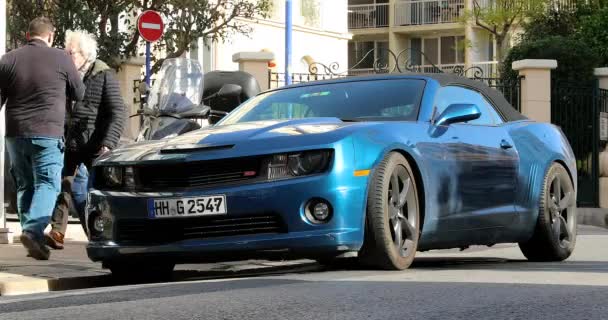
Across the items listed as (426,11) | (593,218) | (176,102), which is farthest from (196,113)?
(426,11)

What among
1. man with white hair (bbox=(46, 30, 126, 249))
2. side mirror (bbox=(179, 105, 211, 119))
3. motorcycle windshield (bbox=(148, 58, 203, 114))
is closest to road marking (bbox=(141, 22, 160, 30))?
motorcycle windshield (bbox=(148, 58, 203, 114))

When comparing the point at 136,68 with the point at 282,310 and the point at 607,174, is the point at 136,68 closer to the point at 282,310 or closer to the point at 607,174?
the point at 607,174

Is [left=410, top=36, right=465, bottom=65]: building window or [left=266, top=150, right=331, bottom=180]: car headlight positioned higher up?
[left=410, top=36, right=465, bottom=65]: building window

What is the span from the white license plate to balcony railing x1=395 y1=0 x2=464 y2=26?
4787 cm

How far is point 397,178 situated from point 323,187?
2.10 ft

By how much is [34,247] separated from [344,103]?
236 cm

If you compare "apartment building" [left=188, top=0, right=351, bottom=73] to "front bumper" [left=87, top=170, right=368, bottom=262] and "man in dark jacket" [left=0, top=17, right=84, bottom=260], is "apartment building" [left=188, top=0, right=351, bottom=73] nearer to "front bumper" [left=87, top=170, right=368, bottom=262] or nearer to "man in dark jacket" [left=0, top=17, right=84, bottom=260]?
"man in dark jacket" [left=0, top=17, right=84, bottom=260]

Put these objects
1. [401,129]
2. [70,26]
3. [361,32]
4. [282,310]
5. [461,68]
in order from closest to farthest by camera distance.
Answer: [282,310] < [401,129] < [461,68] < [70,26] < [361,32]

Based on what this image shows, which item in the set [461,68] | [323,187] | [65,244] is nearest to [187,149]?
[323,187]

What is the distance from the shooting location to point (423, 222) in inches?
337

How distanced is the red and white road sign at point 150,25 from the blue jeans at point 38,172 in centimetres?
889

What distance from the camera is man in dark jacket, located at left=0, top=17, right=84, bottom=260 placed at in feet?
31.7

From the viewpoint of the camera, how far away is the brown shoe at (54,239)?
34.9 ft

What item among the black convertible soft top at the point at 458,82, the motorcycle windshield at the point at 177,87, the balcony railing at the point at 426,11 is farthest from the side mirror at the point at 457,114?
the balcony railing at the point at 426,11
